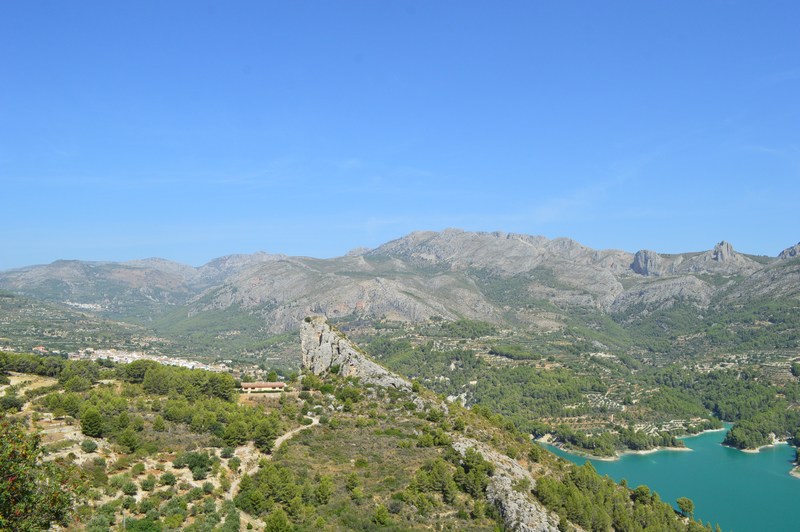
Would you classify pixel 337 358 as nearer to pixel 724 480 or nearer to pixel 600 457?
pixel 600 457

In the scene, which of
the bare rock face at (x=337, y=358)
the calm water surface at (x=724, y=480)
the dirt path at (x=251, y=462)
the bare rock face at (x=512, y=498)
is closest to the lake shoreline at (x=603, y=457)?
the calm water surface at (x=724, y=480)

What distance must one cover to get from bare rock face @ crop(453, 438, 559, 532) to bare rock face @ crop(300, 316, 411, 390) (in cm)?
1851

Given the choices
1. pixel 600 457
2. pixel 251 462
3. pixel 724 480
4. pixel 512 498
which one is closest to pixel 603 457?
pixel 600 457

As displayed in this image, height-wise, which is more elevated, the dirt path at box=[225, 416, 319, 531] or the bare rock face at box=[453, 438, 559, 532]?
the dirt path at box=[225, 416, 319, 531]

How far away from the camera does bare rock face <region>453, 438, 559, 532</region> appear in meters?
40.6

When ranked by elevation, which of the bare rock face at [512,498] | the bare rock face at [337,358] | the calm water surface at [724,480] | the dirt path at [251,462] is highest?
the bare rock face at [337,358]

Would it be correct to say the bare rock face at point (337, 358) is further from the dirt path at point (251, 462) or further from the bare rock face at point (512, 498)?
the bare rock face at point (512, 498)

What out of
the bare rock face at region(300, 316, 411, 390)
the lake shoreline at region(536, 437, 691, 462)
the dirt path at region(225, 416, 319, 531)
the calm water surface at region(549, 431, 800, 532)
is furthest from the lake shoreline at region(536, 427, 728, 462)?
the dirt path at region(225, 416, 319, 531)

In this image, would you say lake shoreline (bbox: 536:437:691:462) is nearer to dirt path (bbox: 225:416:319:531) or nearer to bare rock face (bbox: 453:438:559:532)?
bare rock face (bbox: 453:438:559:532)

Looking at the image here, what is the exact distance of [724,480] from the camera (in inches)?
3777

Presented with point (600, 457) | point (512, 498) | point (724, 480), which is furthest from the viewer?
point (600, 457)

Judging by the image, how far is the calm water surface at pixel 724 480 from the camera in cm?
7975

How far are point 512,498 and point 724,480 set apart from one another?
72870mm

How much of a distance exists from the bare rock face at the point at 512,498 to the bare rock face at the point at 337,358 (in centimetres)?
1851
